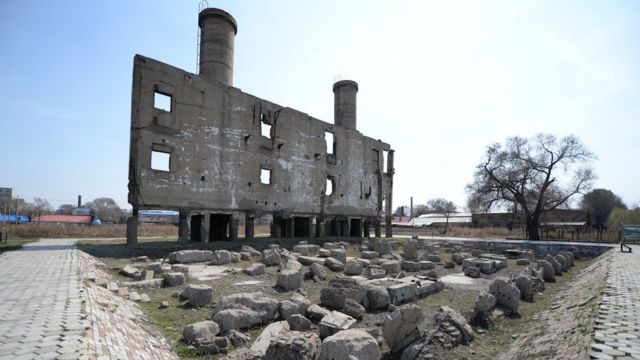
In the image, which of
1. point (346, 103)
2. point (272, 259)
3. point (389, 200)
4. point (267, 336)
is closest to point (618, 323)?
point (267, 336)

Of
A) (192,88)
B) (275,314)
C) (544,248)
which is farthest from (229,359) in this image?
(544,248)

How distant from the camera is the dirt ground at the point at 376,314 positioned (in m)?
6.11

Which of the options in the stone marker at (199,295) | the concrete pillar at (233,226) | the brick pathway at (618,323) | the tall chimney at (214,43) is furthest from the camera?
the concrete pillar at (233,226)

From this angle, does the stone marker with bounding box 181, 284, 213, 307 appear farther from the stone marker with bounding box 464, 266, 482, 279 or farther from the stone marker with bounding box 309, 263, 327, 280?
the stone marker with bounding box 464, 266, 482, 279

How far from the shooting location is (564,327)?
6.04 m

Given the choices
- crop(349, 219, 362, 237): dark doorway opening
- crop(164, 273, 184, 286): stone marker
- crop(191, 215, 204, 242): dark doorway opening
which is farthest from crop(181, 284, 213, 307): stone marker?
crop(349, 219, 362, 237): dark doorway opening

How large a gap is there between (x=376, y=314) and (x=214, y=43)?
667 inches

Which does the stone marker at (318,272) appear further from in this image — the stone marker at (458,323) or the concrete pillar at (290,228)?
the concrete pillar at (290,228)

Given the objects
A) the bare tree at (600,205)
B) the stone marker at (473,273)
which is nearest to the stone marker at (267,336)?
the stone marker at (473,273)

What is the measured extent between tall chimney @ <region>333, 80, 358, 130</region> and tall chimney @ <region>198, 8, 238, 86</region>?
11269 millimetres

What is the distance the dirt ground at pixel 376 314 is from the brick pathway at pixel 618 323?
0.50 meters

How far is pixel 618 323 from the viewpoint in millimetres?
5406

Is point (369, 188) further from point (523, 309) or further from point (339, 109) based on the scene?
point (523, 309)

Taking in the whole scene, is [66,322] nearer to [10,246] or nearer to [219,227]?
[10,246]
